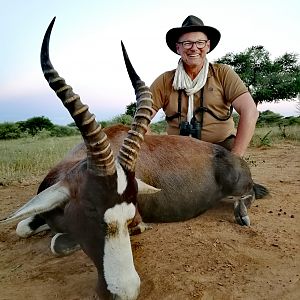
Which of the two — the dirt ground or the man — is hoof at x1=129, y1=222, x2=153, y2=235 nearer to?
the dirt ground

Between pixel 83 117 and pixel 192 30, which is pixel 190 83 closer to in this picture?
pixel 192 30

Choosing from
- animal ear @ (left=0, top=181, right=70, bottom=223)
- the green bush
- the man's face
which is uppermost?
the man's face

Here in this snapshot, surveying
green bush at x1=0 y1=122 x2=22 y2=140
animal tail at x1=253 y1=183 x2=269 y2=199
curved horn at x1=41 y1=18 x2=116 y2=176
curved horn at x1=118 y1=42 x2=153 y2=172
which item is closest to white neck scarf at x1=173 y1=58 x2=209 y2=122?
animal tail at x1=253 y1=183 x2=269 y2=199

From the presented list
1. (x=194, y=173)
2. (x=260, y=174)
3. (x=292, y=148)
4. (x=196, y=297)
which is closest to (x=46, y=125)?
(x=292, y=148)

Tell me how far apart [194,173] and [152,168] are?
2.01 ft

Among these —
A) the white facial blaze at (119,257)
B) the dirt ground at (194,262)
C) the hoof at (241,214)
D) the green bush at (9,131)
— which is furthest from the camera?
the green bush at (9,131)

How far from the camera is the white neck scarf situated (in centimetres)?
655

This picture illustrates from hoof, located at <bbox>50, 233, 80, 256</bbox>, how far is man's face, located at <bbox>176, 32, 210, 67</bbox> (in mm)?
3543

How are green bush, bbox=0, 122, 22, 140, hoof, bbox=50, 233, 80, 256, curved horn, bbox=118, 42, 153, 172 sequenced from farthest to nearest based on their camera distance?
green bush, bbox=0, 122, 22, 140 < hoof, bbox=50, 233, 80, 256 < curved horn, bbox=118, 42, 153, 172

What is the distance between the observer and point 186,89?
661 centimetres

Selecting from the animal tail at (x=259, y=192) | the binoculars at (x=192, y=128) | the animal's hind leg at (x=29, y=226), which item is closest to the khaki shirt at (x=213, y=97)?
the binoculars at (x=192, y=128)

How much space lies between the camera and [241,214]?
5.32 meters

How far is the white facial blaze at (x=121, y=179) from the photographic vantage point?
3.24m

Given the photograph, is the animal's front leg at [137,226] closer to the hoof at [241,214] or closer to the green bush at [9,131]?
the hoof at [241,214]
